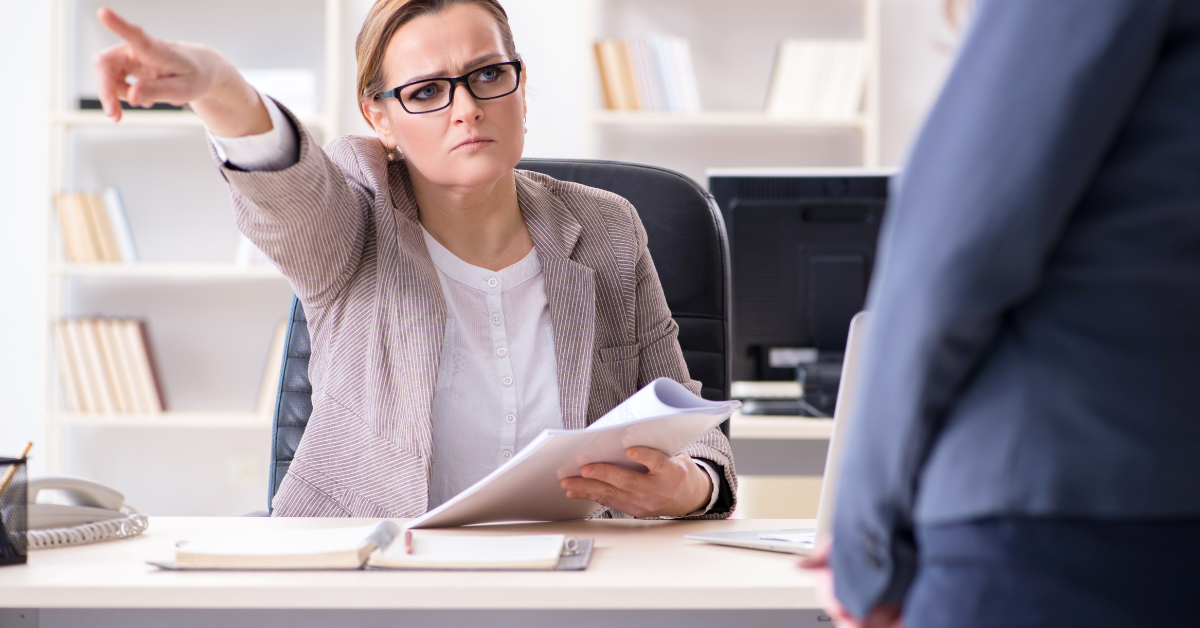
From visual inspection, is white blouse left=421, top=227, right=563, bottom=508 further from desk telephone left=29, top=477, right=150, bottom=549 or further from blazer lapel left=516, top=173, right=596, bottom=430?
desk telephone left=29, top=477, right=150, bottom=549

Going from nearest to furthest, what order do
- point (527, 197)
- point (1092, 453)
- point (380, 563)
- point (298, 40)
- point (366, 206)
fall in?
point (1092, 453)
point (380, 563)
point (366, 206)
point (527, 197)
point (298, 40)

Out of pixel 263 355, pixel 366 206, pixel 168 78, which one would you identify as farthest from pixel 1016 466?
pixel 263 355

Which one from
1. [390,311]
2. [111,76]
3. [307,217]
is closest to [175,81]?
[111,76]

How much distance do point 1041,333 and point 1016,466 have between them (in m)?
0.06

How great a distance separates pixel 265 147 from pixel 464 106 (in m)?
0.31

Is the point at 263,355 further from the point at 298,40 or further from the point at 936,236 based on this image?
the point at 936,236

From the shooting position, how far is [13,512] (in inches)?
29.2

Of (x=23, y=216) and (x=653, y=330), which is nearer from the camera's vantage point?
(x=653, y=330)

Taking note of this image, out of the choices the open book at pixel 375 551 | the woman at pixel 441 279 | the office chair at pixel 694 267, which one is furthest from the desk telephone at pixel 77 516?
the office chair at pixel 694 267

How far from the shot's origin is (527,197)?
1.38 meters

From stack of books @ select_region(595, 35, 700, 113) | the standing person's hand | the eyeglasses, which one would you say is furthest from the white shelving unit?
the standing person's hand

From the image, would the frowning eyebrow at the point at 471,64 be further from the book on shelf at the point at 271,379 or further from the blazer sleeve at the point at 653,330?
the book on shelf at the point at 271,379

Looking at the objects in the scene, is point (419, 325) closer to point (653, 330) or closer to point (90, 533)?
point (653, 330)

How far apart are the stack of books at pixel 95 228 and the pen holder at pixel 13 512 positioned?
2.25m
